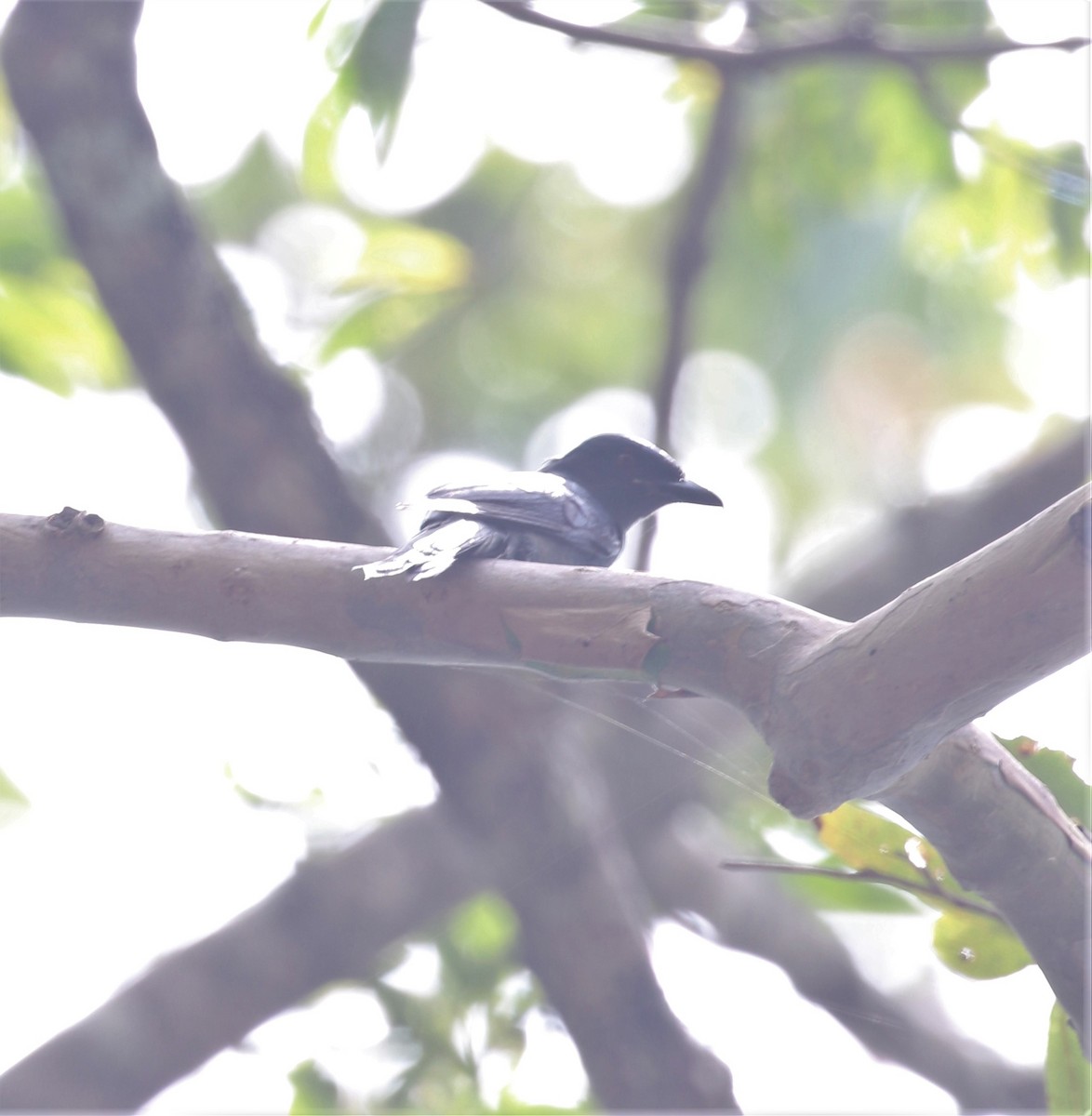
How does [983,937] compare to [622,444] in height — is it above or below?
below

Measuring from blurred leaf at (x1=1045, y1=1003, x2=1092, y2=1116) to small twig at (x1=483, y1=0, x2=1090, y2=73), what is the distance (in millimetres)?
2560

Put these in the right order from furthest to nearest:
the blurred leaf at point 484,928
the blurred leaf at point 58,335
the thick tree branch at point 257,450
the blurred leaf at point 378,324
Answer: the blurred leaf at point 484,928 → the blurred leaf at point 378,324 → the thick tree branch at point 257,450 → the blurred leaf at point 58,335

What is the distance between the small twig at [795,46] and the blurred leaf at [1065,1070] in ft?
8.40

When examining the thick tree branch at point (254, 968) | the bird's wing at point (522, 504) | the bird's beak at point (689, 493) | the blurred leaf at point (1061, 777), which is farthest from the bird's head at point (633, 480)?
the thick tree branch at point (254, 968)

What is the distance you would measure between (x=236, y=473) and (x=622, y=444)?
131cm

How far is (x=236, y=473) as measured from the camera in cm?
403

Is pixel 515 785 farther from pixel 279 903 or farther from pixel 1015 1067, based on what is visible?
pixel 1015 1067

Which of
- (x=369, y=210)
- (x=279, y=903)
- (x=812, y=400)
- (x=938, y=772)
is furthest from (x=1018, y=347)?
(x=938, y=772)

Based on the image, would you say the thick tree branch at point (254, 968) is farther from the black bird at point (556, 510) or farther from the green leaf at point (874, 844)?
the green leaf at point (874, 844)

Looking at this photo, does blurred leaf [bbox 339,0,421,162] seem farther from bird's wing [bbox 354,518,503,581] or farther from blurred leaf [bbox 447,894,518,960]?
blurred leaf [bbox 447,894,518,960]

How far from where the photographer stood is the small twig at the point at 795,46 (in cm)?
336

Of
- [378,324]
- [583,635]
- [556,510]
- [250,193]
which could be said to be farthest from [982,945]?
[250,193]

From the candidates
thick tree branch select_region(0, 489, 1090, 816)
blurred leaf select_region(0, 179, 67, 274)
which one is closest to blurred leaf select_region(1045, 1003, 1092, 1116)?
thick tree branch select_region(0, 489, 1090, 816)

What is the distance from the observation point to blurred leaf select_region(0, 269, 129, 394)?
137 inches
